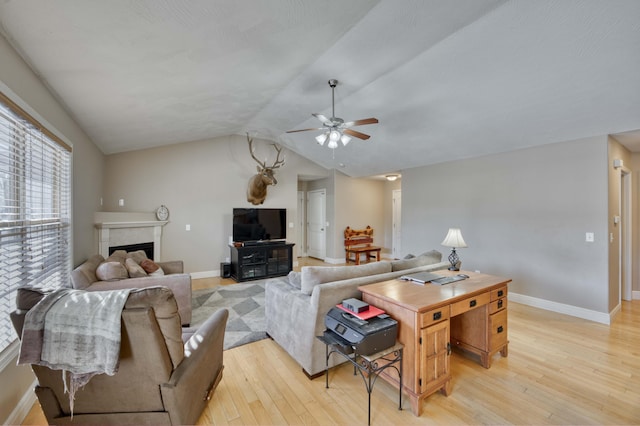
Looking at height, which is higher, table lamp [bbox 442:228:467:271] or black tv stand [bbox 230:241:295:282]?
table lamp [bbox 442:228:467:271]

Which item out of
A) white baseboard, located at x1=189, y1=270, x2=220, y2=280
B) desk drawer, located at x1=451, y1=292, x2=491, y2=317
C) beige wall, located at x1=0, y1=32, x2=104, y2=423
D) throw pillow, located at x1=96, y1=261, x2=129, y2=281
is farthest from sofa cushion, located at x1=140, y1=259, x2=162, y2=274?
desk drawer, located at x1=451, y1=292, x2=491, y2=317

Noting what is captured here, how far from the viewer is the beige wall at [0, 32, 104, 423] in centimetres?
169

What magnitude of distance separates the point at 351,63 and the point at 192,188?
416 cm

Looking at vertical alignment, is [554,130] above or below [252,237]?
above

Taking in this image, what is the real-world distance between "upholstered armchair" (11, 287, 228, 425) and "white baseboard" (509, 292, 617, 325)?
4.62 m

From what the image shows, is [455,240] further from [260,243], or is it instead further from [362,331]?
[260,243]

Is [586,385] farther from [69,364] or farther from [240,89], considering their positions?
[240,89]

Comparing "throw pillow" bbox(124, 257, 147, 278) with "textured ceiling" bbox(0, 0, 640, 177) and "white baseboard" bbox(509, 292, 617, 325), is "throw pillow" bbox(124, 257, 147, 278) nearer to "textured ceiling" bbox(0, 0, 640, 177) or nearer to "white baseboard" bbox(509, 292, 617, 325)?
"textured ceiling" bbox(0, 0, 640, 177)

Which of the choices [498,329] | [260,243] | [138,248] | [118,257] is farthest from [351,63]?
[138,248]

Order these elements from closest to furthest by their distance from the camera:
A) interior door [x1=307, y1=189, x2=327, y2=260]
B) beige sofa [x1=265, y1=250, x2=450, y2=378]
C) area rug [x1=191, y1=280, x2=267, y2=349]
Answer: beige sofa [x1=265, y1=250, x2=450, y2=378] < area rug [x1=191, y1=280, x2=267, y2=349] < interior door [x1=307, y1=189, x2=327, y2=260]

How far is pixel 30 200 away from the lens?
7.22 ft

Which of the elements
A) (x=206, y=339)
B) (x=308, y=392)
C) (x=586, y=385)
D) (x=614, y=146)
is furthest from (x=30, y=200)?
(x=614, y=146)

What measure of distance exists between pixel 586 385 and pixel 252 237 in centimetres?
518

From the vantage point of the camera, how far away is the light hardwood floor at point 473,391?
75.0 inches
